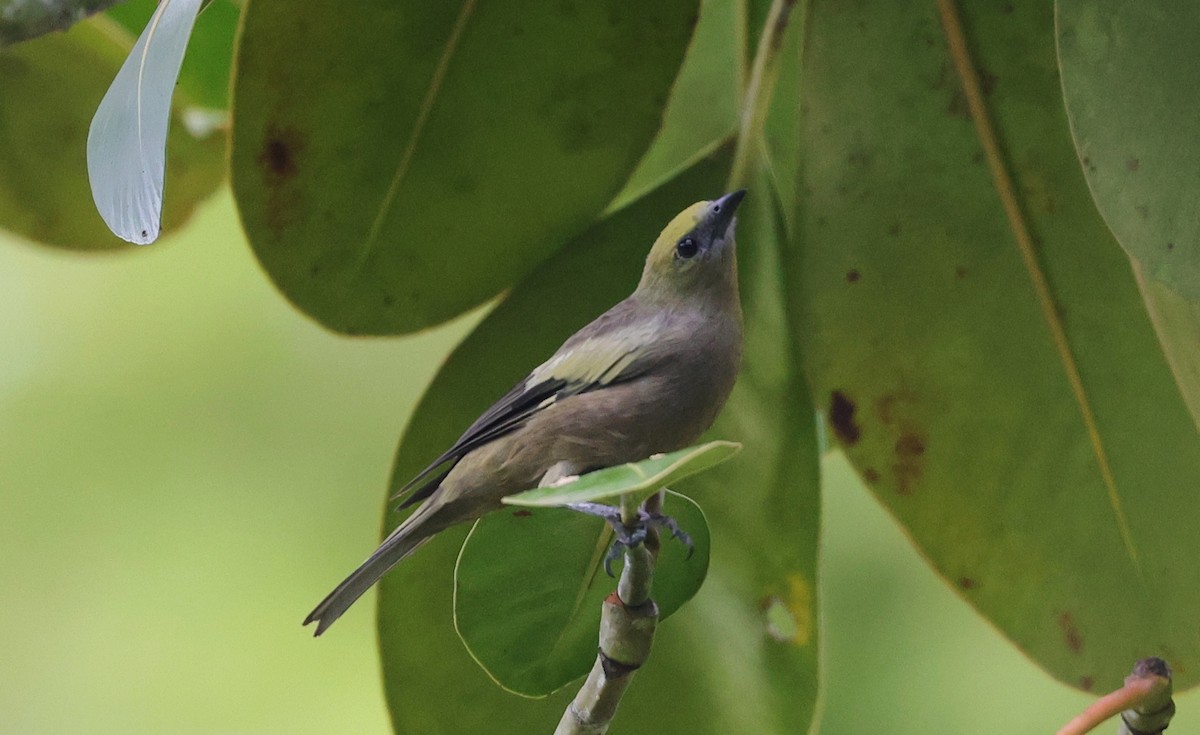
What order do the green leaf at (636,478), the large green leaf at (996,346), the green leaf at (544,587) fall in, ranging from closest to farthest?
1. the green leaf at (636,478)
2. the green leaf at (544,587)
3. the large green leaf at (996,346)

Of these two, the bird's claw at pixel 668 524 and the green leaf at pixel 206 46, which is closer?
the bird's claw at pixel 668 524

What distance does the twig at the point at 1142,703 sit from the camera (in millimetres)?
643

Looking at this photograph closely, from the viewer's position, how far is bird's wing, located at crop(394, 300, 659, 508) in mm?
668

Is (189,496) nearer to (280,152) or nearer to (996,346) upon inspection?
(280,152)

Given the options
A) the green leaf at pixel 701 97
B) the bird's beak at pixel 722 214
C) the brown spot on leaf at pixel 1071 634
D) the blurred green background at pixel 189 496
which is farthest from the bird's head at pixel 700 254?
the blurred green background at pixel 189 496

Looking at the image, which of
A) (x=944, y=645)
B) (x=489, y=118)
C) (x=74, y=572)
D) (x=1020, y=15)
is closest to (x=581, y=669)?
(x=489, y=118)

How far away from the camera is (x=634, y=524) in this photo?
550 mm

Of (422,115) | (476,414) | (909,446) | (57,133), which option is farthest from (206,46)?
(909,446)

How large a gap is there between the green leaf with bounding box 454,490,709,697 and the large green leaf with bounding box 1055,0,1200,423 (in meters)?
0.29

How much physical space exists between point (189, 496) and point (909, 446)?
4.29 ft

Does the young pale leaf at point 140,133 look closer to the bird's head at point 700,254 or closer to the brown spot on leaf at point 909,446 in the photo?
the bird's head at point 700,254

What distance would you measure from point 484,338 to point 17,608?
1261 millimetres

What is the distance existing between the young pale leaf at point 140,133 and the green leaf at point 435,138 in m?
0.11

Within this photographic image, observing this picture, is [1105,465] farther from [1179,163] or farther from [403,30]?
[403,30]
